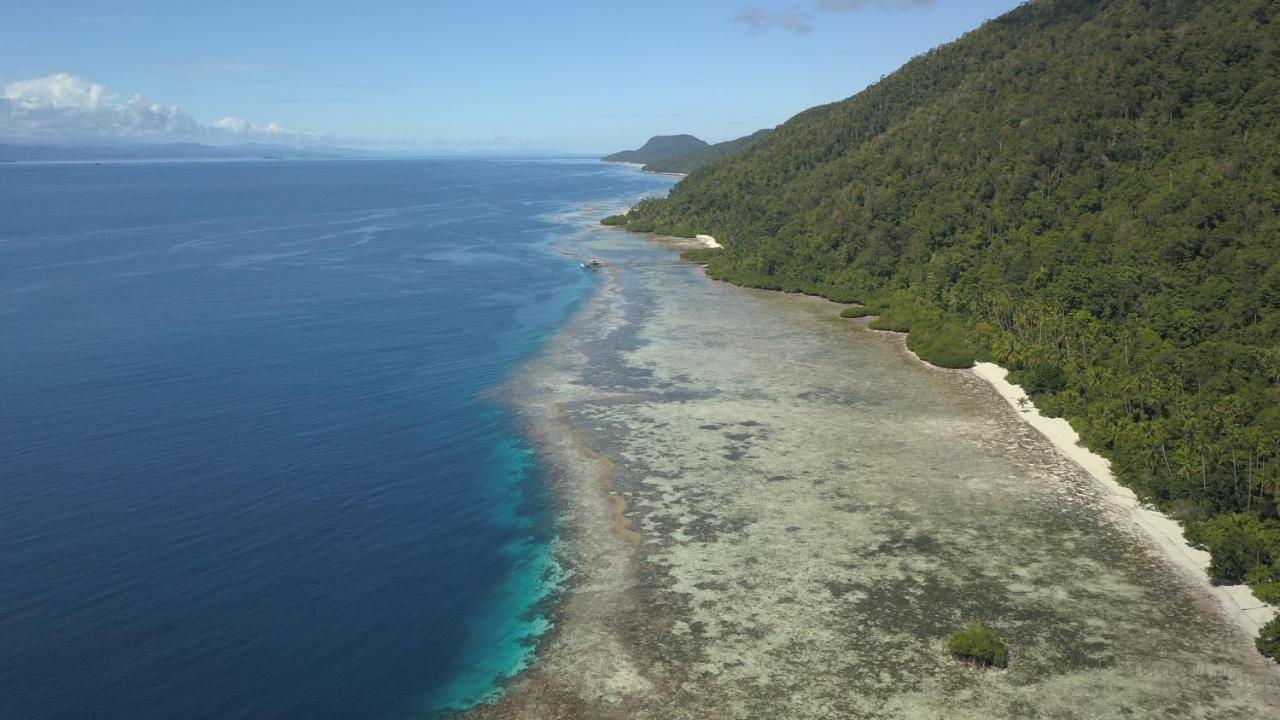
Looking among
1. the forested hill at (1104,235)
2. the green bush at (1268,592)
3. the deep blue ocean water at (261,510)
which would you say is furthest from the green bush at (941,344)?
the green bush at (1268,592)

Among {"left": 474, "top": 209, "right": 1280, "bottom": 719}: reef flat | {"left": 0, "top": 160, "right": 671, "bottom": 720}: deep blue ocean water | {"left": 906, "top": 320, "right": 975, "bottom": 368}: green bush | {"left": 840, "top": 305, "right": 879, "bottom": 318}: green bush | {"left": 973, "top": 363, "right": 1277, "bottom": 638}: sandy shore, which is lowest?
{"left": 0, "top": 160, "right": 671, "bottom": 720}: deep blue ocean water

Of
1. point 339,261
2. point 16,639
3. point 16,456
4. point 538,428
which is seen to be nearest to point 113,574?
point 16,639

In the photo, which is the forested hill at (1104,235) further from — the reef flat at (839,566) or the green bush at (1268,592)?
the reef flat at (839,566)

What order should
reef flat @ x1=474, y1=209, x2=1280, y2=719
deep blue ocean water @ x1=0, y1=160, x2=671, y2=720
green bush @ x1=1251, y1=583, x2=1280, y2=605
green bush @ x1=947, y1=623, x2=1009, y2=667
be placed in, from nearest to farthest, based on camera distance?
1. reef flat @ x1=474, y1=209, x2=1280, y2=719
2. deep blue ocean water @ x1=0, y1=160, x2=671, y2=720
3. green bush @ x1=947, y1=623, x2=1009, y2=667
4. green bush @ x1=1251, y1=583, x2=1280, y2=605

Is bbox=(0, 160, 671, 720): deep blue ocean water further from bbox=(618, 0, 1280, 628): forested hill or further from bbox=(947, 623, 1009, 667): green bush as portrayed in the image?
bbox=(618, 0, 1280, 628): forested hill

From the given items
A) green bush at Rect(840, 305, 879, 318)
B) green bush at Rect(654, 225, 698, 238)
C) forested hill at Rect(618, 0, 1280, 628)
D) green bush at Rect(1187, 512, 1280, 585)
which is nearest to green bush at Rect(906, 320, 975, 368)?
forested hill at Rect(618, 0, 1280, 628)

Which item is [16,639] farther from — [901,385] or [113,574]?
[901,385]
